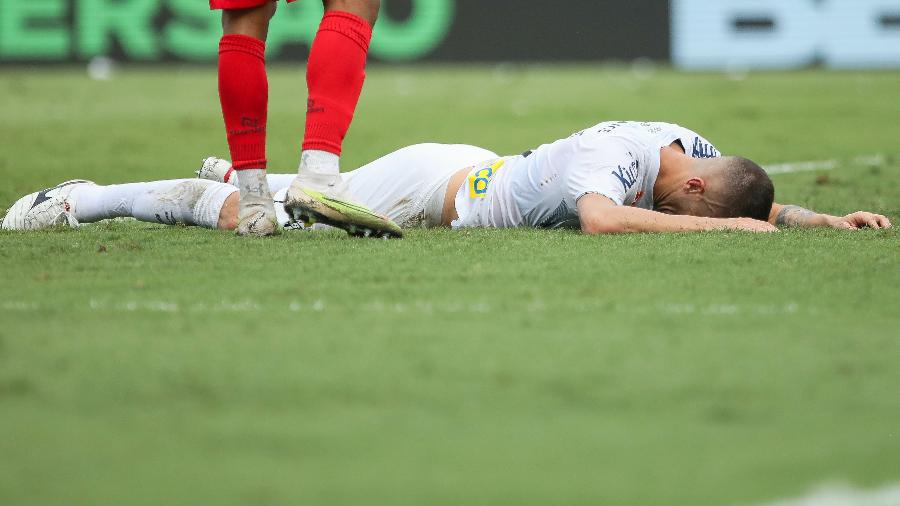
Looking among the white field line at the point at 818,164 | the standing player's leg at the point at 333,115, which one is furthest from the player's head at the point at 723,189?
the white field line at the point at 818,164

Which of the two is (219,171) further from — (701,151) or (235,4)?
(701,151)

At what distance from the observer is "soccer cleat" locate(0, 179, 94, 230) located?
464 cm

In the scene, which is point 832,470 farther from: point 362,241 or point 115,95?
point 115,95

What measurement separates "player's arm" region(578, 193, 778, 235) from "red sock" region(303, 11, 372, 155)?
2.52ft

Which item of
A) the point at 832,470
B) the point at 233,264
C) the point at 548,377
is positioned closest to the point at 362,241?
the point at 233,264

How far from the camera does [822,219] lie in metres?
4.54

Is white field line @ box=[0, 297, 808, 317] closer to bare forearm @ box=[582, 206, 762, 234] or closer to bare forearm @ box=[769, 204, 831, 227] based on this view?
bare forearm @ box=[582, 206, 762, 234]

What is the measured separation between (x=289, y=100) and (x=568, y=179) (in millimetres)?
8628

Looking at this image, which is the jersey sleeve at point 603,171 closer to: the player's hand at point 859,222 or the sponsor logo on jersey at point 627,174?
the sponsor logo on jersey at point 627,174

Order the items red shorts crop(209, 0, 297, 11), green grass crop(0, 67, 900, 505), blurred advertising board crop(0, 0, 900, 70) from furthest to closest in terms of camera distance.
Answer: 1. blurred advertising board crop(0, 0, 900, 70)
2. red shorts crop(209, 0, 297, 11)
3. green grass crop(0, 67, 900, 505)

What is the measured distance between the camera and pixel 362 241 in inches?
163

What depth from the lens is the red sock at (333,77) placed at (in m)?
4.06

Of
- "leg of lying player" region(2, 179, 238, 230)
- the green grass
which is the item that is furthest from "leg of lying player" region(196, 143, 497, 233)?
the green grass

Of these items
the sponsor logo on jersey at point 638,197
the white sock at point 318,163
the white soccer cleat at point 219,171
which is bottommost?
the sponsor logo on jersey at point 638,197
